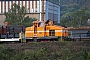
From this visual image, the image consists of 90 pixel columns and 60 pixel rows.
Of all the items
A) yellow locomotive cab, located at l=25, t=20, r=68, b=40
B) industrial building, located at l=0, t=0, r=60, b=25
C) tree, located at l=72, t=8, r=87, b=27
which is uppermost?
industrial building, located at l=0, t=0, r=60, b=25

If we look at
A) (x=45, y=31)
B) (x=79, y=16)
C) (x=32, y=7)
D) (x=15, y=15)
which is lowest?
(x=45, y=31)

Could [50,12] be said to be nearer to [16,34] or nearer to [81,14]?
[81,14]

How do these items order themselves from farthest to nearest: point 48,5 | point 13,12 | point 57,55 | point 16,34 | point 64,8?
point 64,8, point 48,5, point 13,12, point 16,34, point 57,55

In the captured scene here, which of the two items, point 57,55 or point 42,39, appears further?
point 42,39

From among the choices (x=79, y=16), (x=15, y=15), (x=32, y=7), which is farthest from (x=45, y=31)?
(x=32, y=7)

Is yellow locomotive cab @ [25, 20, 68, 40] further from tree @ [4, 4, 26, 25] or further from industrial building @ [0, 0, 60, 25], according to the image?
industrial building @ [0, 0, 60, 25]

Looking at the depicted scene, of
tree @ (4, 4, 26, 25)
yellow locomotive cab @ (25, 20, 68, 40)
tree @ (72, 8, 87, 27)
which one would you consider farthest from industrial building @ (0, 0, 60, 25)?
yellow locomotive cab @ (25, 20, 68, 40)

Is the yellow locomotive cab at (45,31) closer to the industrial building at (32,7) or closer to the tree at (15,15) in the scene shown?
the tree at (15,15)

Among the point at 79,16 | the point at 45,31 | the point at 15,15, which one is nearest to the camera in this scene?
the point at 45,31

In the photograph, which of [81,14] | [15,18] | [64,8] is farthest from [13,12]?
[64,8]

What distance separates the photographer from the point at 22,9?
210 ft

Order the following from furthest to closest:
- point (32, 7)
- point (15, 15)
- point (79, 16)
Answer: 1. point (32, 7)
2. point (79, 16)
3. point (15, 15)

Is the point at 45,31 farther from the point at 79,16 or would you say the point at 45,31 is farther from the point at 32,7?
the point at 32,7

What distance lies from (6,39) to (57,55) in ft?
45.5
